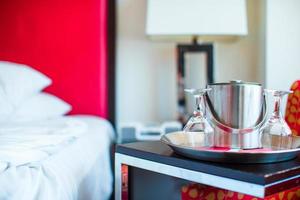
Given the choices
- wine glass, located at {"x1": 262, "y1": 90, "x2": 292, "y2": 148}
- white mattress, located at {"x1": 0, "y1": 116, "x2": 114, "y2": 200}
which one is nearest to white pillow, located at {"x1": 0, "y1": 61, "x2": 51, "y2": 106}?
white mattress, located at {"x1": 0, "y1": 116, "x2": 114, "y2": 200}

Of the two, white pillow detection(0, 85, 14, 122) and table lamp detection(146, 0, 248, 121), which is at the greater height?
table lamp detection(146, 0, 248, 121)

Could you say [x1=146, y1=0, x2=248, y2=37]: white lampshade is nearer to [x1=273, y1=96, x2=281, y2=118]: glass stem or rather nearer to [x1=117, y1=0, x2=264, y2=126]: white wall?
[x1=117, y1=0, x2=264, y2=126]: white wall

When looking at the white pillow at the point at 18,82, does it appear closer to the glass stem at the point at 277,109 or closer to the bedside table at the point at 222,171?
the bedside table at the point at 222,171

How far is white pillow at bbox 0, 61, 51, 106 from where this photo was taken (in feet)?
5.36

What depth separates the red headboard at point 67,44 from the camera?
→ 207 cm

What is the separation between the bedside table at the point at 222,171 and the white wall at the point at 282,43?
50.5 inches

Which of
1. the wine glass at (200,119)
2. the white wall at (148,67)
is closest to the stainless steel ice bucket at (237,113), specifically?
the wine glass at (200,119)

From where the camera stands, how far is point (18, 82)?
1689 millimetres

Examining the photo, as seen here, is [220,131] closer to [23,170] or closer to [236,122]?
[236,122]

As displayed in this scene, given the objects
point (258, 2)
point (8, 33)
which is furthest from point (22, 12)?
point (258, 2)

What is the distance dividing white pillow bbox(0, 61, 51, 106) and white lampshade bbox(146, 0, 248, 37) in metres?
0.67

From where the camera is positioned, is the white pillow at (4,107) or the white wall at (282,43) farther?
the white wall at (282,43)

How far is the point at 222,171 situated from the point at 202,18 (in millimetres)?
1377

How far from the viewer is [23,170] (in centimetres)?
88
